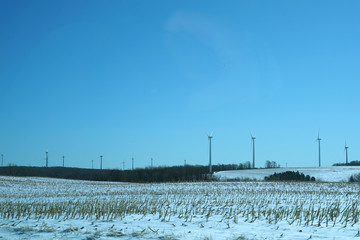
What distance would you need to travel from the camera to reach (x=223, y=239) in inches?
362

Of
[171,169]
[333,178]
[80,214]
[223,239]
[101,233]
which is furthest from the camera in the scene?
[171,169]

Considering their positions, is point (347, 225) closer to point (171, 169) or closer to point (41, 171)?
point (171, 169)

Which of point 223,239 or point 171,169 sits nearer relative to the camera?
point 223,239

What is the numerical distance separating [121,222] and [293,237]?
5765mm

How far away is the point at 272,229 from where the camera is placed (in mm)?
10609

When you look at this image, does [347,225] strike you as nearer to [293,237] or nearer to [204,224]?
[293,237]

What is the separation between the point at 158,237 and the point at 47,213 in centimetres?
721

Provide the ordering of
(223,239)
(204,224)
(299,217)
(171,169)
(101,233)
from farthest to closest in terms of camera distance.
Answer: (171,169), (299,217), (204,224), (101,233), (223,239)

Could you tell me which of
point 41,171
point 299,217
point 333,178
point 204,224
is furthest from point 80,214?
point 41,171

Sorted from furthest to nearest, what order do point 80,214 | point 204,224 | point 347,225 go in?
point 80,214, point 204,224, point 347,225

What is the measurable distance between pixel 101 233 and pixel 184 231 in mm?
→ 2363

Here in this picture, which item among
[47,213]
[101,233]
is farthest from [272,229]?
[47,213]

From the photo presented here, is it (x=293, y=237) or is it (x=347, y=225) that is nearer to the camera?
(x=293, y=237)

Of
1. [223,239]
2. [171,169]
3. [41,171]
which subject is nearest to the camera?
[223,239]
